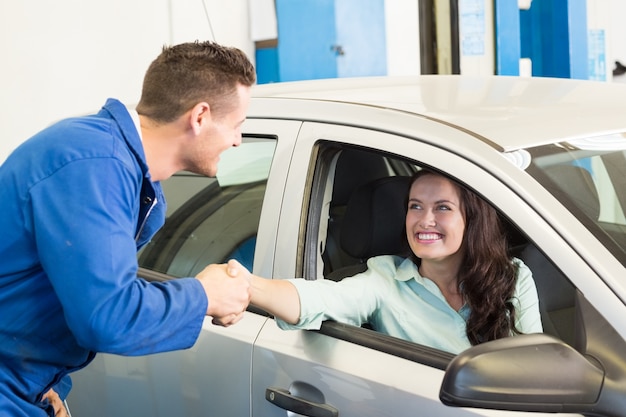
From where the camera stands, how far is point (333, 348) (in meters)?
2.12

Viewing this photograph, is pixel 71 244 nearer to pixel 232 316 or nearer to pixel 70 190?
pixel 70 190

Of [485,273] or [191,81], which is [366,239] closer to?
[485,273]

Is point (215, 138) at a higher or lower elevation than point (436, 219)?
higher

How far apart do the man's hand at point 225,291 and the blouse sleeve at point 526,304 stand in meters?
0.72

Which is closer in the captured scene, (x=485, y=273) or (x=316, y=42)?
(x=485, y=273)

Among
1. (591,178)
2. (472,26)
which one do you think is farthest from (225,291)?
(472,26)

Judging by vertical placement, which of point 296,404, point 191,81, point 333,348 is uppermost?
point 191,81

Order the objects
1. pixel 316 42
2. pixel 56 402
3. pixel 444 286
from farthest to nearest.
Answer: pixel 316 42, pixel 444 286, pixel 56 402

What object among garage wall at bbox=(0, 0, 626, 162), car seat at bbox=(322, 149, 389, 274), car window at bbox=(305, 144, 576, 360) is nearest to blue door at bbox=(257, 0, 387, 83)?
garage wall at bbox=(0, 0, 626, 162)

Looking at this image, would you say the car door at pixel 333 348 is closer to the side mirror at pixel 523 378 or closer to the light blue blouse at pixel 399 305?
the light blue blouse at pixel 399 305

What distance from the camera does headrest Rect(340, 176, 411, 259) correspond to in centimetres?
260

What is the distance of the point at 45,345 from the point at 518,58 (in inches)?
231

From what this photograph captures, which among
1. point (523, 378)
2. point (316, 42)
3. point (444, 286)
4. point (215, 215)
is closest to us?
point (523, 378)

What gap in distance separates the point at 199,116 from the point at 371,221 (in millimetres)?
873
